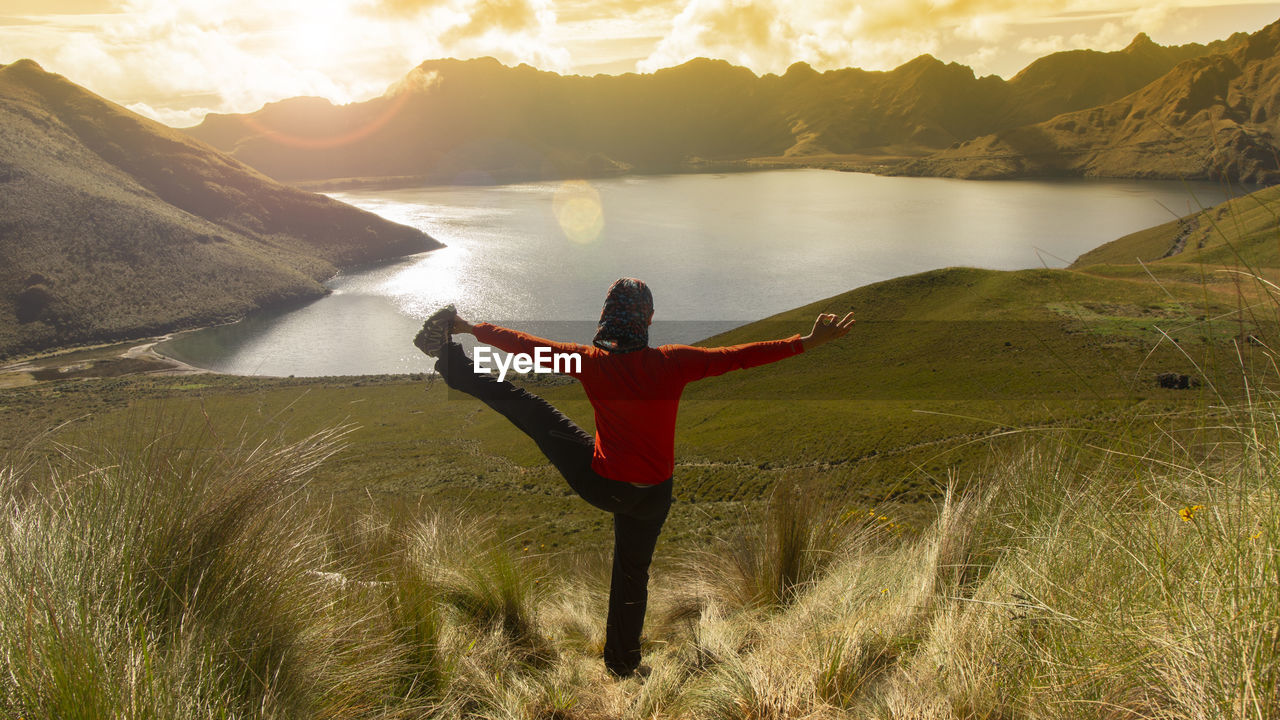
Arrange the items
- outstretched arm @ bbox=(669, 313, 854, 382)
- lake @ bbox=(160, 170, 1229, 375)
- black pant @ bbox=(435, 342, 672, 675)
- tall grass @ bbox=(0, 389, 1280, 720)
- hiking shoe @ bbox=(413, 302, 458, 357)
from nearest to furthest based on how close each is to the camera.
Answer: tall grass @ bbox=(0, 389, 1280, 720) → outstretched arm @ bbox=(669, 313, 854, 382) → black pant @ bbox=(435, 342, 672, 675) → hiking shoe @ bbox=(413, 302, 458, 357) → lake @ bbox=(160, 170, 1229, 375)

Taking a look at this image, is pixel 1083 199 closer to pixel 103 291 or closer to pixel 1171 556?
pixel 1171 556

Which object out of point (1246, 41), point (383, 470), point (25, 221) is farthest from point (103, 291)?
point (1246, 41)

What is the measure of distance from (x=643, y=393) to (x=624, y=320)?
13.3 inches

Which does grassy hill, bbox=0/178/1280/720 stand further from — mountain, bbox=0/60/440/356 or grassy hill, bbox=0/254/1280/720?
mountain, bbox=0/60/440/356

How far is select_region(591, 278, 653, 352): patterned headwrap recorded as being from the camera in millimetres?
2994

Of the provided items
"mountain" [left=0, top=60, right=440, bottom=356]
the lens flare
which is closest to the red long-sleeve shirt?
the lens flare

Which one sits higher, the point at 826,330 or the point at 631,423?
the point at 826,330

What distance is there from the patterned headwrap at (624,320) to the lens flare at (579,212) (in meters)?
84.7

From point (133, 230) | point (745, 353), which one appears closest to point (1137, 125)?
point (745, 353)

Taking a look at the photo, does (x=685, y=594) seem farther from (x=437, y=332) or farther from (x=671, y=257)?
(x=671, y=257)

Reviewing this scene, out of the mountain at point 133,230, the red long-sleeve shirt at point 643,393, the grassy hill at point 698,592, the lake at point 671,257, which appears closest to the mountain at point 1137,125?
the lake at point 671,257

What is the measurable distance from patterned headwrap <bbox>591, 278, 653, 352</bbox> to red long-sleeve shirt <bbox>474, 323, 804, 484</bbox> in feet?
0.15

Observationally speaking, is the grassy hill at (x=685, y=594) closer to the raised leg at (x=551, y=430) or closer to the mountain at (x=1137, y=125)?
the raised leg at (x=551, y=430)

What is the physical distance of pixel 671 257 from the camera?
245 ft
